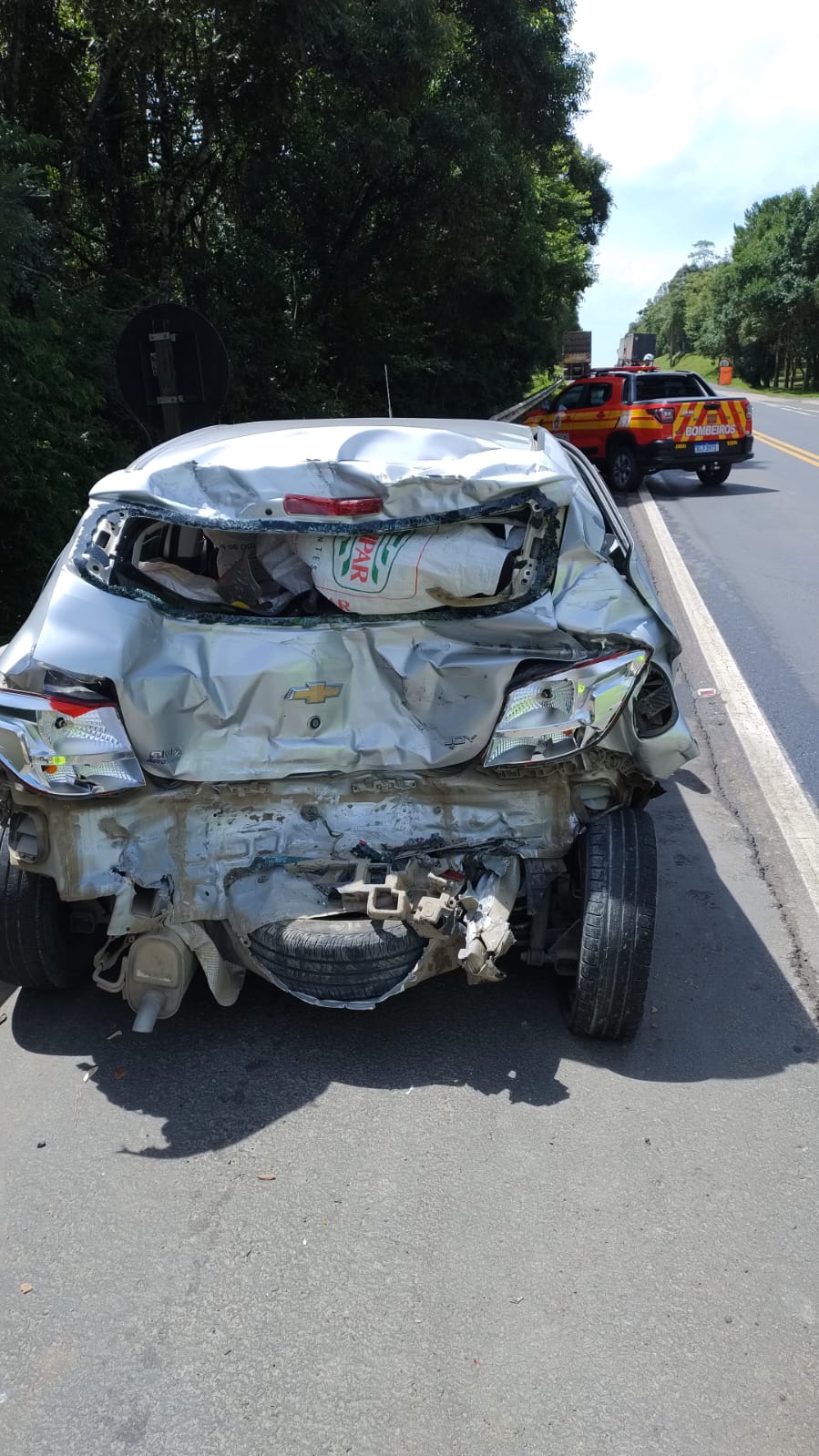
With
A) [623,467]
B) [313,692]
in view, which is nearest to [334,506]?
[313,692]

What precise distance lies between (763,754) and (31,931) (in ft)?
13.2

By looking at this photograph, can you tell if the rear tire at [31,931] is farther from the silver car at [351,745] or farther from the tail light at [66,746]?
the tail light at [66,746]

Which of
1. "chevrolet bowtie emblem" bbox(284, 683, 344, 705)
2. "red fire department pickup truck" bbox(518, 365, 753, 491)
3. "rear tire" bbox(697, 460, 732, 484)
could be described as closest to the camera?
"chevrolet bowtie emblem" bbox(284, 683, 344, 705)

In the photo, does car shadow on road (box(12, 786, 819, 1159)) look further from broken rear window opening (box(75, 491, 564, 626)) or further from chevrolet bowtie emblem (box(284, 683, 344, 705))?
broken rear window opening (box(75, 491, 564, 626))

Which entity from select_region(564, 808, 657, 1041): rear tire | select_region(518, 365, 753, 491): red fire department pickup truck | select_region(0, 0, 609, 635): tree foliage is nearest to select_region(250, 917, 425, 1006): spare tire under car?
select_region(564, 808, 657, 1041): rear tire

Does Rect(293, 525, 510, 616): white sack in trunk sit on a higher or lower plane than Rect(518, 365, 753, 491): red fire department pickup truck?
higher

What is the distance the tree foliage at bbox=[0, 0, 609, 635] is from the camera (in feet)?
30.1

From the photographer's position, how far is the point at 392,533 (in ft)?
11.9

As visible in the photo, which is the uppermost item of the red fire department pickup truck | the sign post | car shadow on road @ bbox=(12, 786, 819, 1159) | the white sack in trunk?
the sign post

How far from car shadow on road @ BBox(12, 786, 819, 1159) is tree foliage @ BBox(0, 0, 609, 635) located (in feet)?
16.9

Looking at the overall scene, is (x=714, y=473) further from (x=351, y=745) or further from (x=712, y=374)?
(x=712, y=374)

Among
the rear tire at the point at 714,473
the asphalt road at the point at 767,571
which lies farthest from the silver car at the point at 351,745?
the rear tire at the point at 714,473

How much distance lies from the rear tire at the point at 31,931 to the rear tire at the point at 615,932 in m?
1.78

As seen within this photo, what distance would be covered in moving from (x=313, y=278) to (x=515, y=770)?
16252mm
